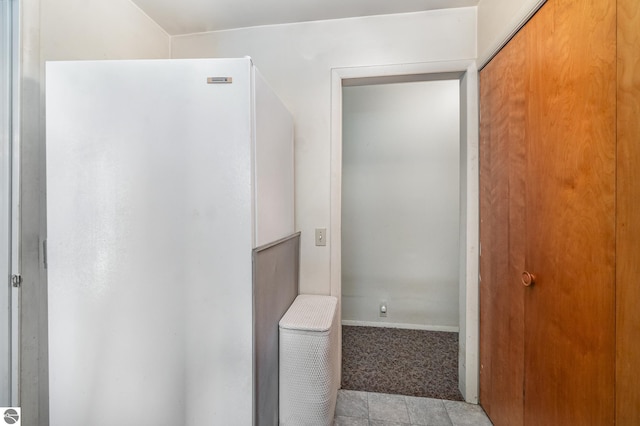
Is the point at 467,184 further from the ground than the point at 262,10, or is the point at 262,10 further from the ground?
the point at 262,10

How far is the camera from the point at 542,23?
101 centimetres

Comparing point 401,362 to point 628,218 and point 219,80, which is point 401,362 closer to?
point 628,218

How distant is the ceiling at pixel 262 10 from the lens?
1536 millimetres

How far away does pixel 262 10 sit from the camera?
161 cm

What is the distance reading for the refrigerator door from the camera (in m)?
0.99

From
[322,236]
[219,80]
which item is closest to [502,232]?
[322,236]

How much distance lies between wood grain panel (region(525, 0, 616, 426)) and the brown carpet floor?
75 cm

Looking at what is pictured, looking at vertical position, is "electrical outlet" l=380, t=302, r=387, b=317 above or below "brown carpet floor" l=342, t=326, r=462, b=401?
above

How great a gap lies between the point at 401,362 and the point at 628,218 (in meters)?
1.78

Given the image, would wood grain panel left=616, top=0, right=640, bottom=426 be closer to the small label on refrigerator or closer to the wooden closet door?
the wooden closet door

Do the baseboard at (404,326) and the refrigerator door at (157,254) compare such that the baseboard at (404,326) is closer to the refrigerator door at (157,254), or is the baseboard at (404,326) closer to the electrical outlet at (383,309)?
the electrical outlet at (383,309)

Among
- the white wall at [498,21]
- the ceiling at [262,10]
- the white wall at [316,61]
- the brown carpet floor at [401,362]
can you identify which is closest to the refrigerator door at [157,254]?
the white wall at [316,61]

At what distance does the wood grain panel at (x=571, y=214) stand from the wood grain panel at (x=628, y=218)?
0.08ft

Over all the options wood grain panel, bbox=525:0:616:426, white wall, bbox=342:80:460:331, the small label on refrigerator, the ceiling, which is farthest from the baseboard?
the ceiling
